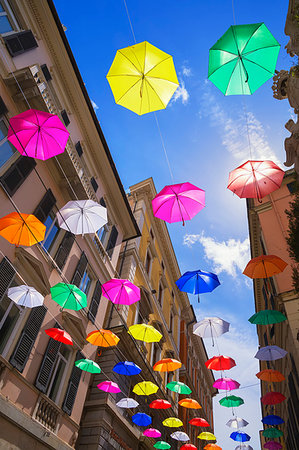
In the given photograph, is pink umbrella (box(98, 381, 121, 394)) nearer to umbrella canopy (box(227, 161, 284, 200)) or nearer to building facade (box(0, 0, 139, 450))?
building facade (box(0, 0, 139, 450))

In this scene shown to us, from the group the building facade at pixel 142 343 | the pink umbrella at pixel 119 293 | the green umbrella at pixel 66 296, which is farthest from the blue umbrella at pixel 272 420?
the green umbrella at pixel 66 296

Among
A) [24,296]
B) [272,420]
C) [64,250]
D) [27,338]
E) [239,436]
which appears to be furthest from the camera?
[239,436]

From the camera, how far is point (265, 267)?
11250 millimetres

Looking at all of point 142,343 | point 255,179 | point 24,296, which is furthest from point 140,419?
point 255,179

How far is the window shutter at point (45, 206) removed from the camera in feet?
37.1

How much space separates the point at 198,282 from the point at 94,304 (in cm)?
573

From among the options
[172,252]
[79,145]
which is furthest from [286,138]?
[172,252]

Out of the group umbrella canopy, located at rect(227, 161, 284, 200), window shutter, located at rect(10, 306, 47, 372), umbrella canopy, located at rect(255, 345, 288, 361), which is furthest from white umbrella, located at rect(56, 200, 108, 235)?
umbrella canopy, located at rect(255, 345, 288, 361)

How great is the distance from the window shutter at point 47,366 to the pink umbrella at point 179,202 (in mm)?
6110

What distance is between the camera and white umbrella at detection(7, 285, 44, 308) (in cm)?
882

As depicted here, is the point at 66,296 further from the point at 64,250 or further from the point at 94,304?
the point at 94,304

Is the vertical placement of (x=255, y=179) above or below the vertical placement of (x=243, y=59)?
below

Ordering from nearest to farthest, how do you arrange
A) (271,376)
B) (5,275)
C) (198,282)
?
(5,275) → (198,282) → (271,376)

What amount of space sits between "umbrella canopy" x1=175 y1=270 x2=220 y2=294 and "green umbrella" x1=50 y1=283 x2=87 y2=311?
3809mm
